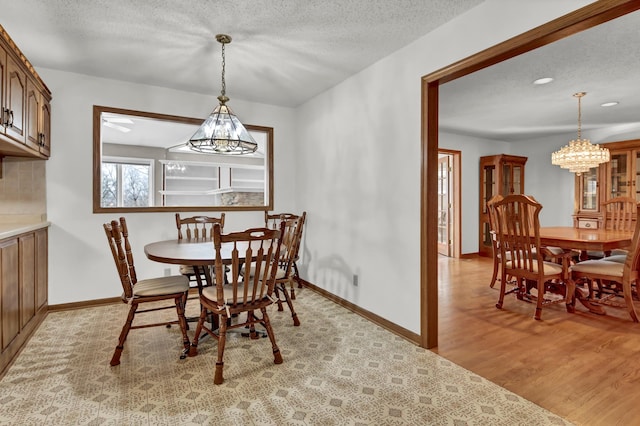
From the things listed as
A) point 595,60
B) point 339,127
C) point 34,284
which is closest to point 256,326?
point 34,284

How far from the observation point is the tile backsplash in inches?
128

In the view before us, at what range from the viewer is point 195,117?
4.15 m

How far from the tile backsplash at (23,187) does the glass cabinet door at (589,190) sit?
7.82m

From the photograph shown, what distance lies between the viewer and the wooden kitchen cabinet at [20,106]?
2.29 m

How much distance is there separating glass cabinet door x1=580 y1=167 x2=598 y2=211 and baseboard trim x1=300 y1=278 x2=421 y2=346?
16.5 ft

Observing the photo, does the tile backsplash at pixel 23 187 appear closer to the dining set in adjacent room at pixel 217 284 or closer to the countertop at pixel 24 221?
the countertop at pixel 24 221

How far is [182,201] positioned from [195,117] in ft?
15.5

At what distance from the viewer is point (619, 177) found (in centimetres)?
554

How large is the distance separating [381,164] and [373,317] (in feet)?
4.70

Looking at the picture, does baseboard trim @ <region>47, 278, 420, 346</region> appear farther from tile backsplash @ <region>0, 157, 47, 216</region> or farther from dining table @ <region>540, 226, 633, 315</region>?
dining table @ <region>540, 226, 633, 315</region>

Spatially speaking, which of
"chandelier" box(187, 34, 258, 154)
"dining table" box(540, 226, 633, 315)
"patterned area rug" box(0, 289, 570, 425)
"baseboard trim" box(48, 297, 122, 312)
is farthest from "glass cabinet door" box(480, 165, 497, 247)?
"baseboard trim" box(48, 297, 122, 312)

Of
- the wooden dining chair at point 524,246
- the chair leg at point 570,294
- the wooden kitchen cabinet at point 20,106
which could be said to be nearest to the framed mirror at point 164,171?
the wooden kitchen cabinet at point 20,106

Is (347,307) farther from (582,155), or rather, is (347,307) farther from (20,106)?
(582,155)

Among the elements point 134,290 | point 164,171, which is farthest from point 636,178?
point 164,171
